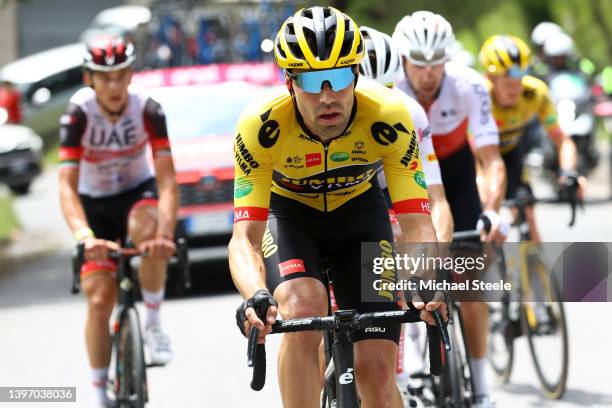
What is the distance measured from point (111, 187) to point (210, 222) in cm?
519

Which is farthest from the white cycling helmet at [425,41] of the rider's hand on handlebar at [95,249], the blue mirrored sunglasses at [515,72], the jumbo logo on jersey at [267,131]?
the jumbo logo on jersey at [267,131]

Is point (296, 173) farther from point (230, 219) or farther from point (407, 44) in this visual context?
point (230, 219)

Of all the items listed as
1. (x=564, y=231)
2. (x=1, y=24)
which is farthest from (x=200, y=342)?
(x=1, y=24)

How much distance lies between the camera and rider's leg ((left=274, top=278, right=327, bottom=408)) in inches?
209

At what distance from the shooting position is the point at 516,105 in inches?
363

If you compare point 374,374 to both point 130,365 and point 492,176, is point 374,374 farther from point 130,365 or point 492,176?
point 492,176

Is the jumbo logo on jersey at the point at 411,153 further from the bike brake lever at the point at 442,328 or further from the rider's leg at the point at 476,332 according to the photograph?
the rider's leg at the point at 476,332

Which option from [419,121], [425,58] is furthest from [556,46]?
[419,121]

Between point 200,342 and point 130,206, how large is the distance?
308 cm

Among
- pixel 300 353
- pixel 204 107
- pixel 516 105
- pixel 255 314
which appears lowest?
pixel 300 353

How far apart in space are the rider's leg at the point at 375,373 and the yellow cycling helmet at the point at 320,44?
1096 millimetres

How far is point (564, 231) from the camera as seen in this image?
1656 cm

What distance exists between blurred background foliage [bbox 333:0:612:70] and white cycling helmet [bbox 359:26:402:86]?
631 inches

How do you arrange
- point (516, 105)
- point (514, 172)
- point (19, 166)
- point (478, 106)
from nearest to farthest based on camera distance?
point (478, 106), point (516, 105), point (514, 172), point (19, 166)
